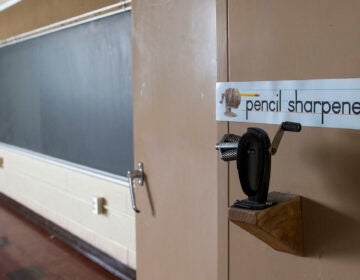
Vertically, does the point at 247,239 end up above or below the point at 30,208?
above

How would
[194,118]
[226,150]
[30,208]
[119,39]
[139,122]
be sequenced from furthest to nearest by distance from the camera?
[30,208] → [119,39] → [139,122] → [194,118] → [226,150]

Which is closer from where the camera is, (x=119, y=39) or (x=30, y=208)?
(x=119, y=39)

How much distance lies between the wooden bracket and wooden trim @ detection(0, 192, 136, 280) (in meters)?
2.09

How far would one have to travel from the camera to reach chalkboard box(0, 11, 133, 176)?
2.60m

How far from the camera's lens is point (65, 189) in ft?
11.1

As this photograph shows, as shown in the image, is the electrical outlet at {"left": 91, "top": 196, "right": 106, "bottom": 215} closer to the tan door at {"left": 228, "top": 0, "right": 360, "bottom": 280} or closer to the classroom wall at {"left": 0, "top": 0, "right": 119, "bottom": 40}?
the classroom wall at {"left": 0, "top": 0, "right": 119, "bottom": 40}

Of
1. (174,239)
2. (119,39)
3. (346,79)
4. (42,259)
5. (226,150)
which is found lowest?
(42,259)

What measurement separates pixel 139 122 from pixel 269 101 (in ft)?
2.45

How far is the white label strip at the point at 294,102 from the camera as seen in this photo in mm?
704

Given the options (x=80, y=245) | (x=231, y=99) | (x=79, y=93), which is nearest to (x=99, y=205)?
(x=80, y=245)

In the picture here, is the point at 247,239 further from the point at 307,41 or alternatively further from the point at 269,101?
the point at 307,41

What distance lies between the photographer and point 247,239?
2.96ft

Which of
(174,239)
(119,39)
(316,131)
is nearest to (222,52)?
(316,131)

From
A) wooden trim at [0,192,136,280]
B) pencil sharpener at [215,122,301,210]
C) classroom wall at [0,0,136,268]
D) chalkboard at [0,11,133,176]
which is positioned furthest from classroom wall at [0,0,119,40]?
pencil sharpener at [215,122,301,210]
